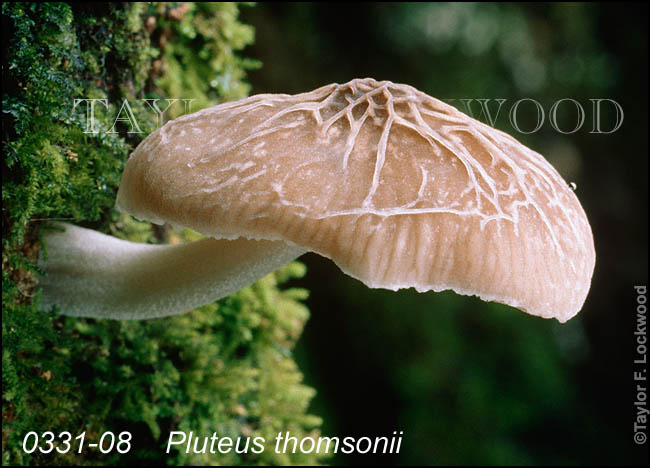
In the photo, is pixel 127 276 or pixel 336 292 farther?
pixel 336 292

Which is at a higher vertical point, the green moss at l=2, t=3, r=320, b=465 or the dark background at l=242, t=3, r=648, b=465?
the dark background at l=242, t=3, r=648, b=465

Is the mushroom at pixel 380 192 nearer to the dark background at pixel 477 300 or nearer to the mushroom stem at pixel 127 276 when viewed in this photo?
the mushroom stem at pixel 127 276

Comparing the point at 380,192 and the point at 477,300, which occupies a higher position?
the point at 477,300

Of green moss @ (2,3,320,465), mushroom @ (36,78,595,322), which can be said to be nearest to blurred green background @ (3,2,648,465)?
green moss @ (2,3,320,465)

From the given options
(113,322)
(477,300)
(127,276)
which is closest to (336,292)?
(477,300)

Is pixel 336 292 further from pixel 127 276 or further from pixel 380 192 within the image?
pixel 380 192

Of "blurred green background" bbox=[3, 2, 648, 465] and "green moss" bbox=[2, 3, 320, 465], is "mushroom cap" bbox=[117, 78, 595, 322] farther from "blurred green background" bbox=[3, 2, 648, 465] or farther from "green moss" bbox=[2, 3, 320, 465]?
"blurred green background" bbox=[3, 2, 648, 465]
